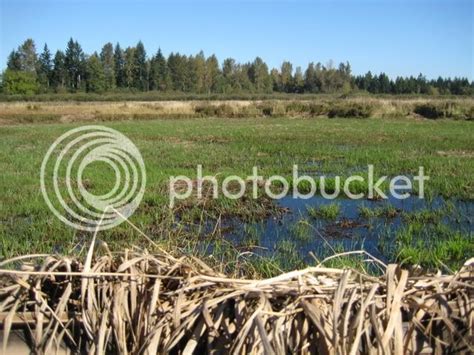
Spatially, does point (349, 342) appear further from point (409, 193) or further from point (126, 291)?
point (409, 193)

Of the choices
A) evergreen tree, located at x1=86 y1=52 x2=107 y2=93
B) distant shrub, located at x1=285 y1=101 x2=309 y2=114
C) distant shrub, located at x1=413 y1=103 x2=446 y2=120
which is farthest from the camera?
evergreen tree, located at x1=86 y1=52 x2=107 y2=93

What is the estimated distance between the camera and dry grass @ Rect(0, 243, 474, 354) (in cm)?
102

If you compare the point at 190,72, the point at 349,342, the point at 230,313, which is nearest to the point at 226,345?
the point at 230,313

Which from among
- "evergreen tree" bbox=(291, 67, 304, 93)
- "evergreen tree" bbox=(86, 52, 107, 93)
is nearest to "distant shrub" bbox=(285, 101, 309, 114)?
"evergreen tree" bbox=(86, 52, 107, 93)

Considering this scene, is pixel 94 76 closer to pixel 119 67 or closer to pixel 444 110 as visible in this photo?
pixel 119 67

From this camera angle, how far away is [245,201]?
921 cm

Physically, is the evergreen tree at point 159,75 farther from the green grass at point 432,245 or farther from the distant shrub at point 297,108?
the green grass at point 432,245

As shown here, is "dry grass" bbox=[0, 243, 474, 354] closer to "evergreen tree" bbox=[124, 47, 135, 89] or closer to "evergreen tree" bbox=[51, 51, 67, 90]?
"evergreen tree" bbox=[51, 51, 67, 90]

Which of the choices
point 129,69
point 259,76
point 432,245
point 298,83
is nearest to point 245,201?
point 432,245

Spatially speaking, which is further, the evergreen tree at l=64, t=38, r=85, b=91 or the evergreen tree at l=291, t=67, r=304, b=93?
the evergreen tree at l=291, t=67, r=304, b=93

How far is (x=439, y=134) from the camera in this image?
72.8 ft

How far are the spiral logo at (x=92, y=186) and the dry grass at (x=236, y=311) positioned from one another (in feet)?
12.7

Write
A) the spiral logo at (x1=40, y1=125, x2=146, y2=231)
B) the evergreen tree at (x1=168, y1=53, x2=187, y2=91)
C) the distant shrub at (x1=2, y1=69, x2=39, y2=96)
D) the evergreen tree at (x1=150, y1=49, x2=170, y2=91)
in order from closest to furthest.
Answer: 1. the spiral logo at (x1=40, y1=125, x2=146, y2=231)
2. the distant shrub at (x1=2, y1=69, x2=39, y2=96)
3. the evergreen tree at (x1=150, y1=49, x2=170, y2=91)
4. the evergreen tree at (x1=168, y1=53, x2=187, y2=91)

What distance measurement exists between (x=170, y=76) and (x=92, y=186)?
98.5 metres
